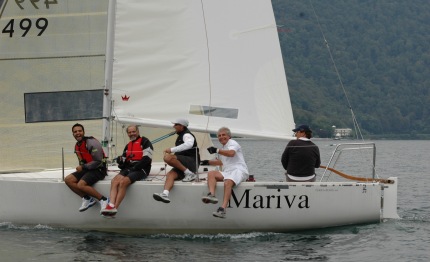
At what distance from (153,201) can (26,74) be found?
2696mm

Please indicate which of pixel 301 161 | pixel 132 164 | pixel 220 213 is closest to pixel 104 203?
pixel 132 164

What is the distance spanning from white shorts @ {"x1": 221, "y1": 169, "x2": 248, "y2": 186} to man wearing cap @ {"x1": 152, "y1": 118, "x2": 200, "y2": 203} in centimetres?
40

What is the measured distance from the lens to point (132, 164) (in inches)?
460

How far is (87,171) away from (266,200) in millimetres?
2250

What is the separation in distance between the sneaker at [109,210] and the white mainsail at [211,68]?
1.40m

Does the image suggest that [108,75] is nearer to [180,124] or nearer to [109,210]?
[180,124]

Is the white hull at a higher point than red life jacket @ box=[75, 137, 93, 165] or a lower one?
lower

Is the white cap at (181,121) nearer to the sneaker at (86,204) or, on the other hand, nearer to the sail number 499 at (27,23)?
the sneaker at (86,204)

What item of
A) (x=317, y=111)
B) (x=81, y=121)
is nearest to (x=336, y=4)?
(x=317, y=111)

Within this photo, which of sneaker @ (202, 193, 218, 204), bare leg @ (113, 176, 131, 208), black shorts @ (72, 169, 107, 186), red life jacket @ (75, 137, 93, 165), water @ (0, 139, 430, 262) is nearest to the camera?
water @ (0, 139, 430, 262)

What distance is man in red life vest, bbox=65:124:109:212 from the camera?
37.8 ft

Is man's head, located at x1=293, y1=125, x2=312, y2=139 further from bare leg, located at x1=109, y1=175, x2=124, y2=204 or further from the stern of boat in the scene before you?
bare leg, located at x1=109, y1=175, x2=124, y2=204

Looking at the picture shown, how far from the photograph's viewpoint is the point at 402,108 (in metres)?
86.2

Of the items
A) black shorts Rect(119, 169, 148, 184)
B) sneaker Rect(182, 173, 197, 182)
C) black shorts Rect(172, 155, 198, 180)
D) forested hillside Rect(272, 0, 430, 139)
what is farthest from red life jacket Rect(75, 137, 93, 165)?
forested hillside Rect(272, 0, 430, 139)
